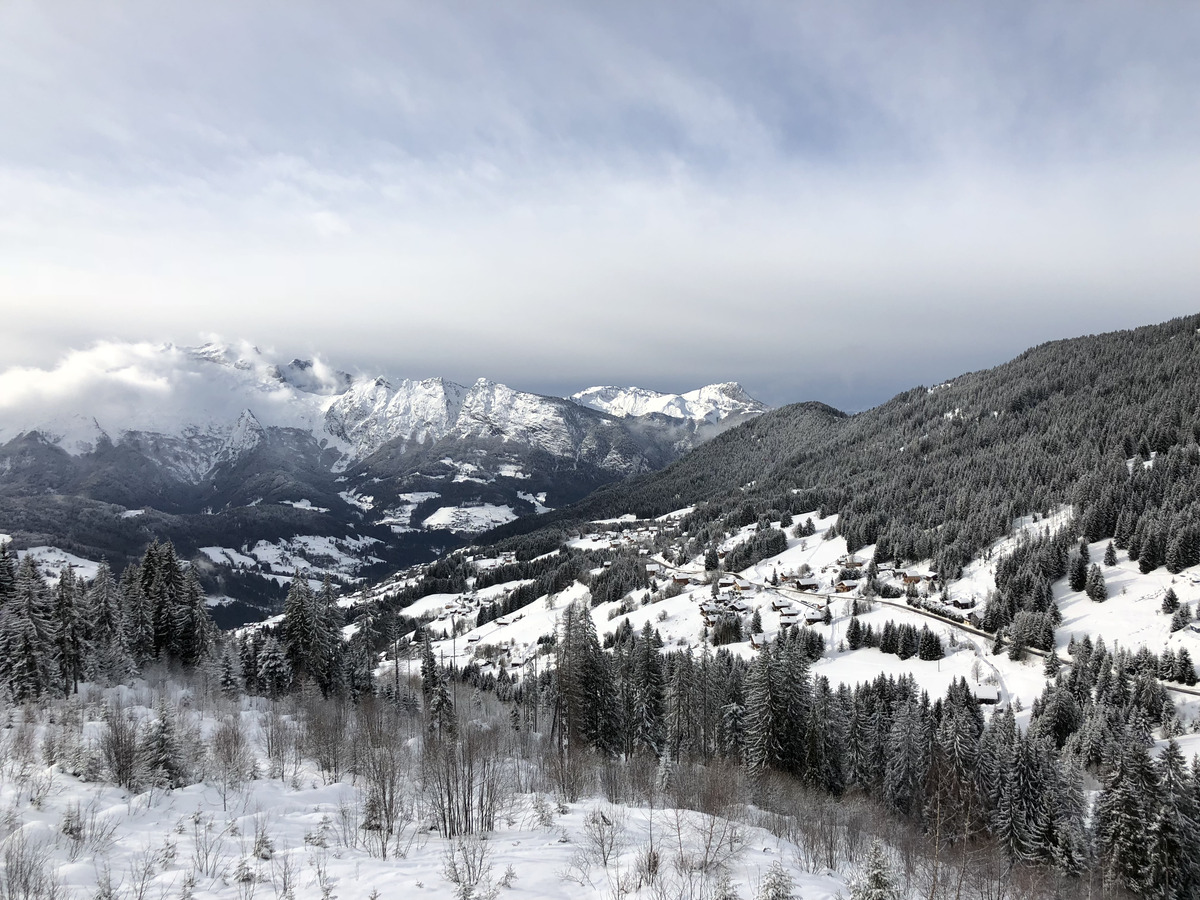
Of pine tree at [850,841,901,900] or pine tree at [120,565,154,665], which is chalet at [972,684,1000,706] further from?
pine tree at [120,565,154,665]

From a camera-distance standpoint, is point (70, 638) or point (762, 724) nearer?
point (70, 638)

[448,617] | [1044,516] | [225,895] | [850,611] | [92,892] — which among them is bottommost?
[448,617]

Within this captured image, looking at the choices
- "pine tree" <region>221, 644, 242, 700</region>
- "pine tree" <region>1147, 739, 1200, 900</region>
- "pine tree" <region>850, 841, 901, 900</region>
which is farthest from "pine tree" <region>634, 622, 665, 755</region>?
"pine tree" <region>850, 841, 901, 900</region>

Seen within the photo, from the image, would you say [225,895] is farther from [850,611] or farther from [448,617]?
[448,617]

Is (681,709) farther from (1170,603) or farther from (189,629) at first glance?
(1170,603)

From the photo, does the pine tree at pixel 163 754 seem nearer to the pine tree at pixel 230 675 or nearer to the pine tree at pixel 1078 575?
the pine tree at pixel 230 675

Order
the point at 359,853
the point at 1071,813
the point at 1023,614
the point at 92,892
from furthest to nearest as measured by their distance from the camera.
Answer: the point at 1023,614, the point at 1071,813, the point at 359,853, the point at 92,892

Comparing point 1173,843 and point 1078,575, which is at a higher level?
point 1078,575

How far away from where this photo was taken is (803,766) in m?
50.6

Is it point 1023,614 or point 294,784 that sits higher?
point 294,784

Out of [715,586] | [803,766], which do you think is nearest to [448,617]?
[715,586]

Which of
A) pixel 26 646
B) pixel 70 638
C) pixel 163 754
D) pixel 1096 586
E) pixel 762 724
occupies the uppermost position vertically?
pixel 163 754

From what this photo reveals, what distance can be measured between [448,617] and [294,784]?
170 m

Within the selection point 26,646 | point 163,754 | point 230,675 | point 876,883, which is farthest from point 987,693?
point 26,646
